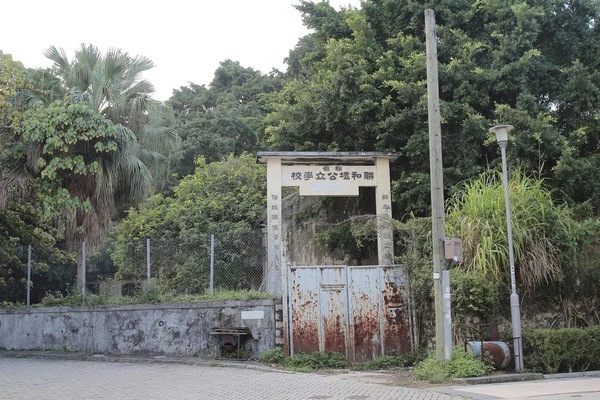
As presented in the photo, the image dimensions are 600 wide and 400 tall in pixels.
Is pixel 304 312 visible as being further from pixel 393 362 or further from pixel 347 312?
pixel 393 362

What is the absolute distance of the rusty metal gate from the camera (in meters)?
13.9

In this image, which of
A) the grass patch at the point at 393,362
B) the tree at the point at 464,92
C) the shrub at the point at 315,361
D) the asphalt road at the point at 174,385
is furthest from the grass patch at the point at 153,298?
the tree at the point at 464,92

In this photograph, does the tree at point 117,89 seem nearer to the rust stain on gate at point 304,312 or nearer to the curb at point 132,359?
the curb at point 132,359

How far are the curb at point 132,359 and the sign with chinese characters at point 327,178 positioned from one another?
473cm

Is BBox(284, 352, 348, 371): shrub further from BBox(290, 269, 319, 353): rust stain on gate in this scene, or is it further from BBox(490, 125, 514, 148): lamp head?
BBox(490, 125, 514, 148): lamp head

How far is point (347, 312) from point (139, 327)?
5.76 m

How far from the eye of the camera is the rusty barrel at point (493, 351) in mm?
11891

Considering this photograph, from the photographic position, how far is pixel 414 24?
1806 centimetres

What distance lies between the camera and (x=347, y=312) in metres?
14.1

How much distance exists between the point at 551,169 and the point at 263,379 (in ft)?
32.0

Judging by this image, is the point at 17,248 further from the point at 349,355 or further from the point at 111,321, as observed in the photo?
the point at 349,355

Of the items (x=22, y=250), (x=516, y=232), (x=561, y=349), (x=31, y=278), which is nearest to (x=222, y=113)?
(x=22, y=250)

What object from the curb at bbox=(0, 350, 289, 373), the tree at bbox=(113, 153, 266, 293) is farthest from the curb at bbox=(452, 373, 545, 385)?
the tree at bbox=(113, 153, 266, 293)

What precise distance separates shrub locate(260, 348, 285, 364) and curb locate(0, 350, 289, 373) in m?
0.25
